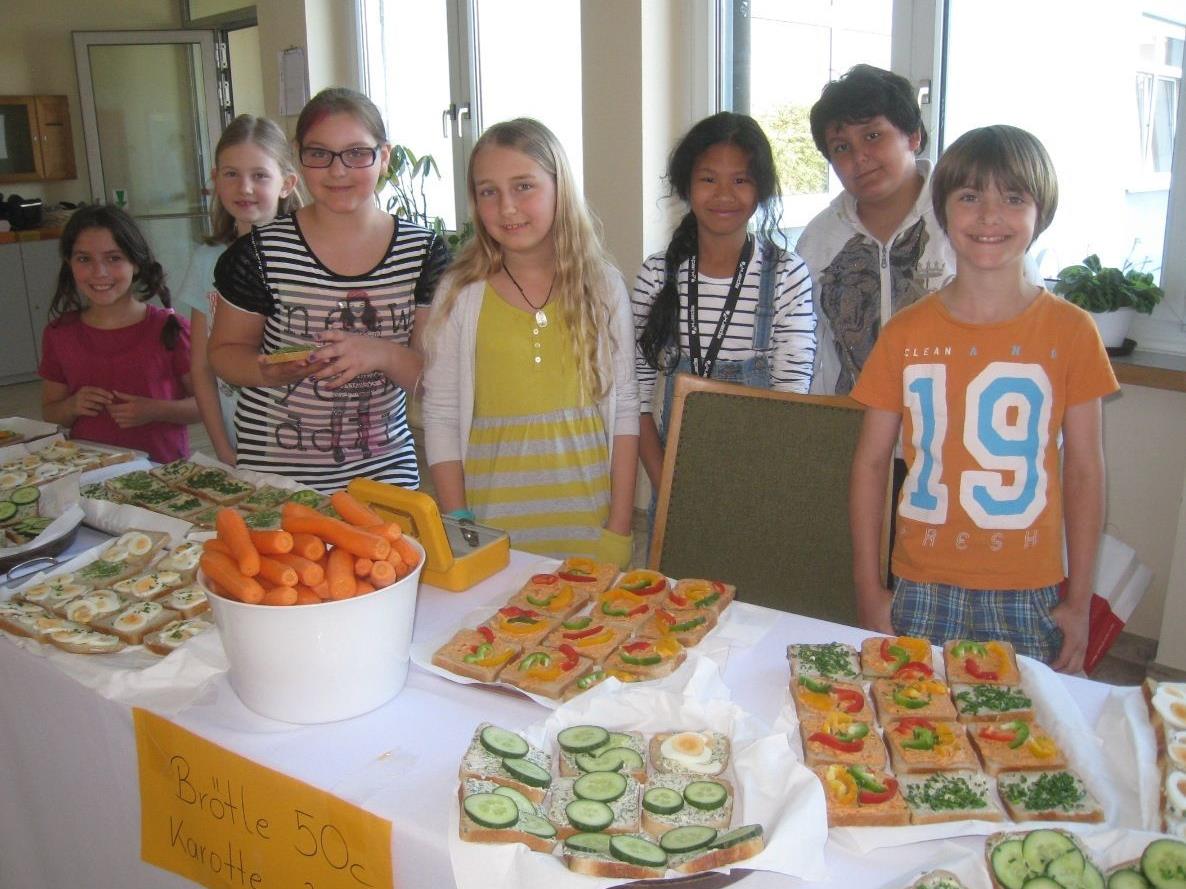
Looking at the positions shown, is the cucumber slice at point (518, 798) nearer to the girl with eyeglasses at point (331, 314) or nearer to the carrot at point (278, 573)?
the carrot at point (278, 573)

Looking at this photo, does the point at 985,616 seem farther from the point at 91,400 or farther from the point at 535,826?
the point at 91,400

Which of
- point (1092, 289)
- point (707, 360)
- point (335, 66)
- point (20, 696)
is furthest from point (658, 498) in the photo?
point (335, 66)

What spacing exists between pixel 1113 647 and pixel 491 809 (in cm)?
258

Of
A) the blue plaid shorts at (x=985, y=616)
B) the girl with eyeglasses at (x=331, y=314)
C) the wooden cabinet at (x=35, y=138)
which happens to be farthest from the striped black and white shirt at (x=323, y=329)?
the wooden cabinet at (x=35, y=138)

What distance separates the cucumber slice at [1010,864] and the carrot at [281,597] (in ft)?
2.44

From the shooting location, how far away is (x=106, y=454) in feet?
A: 7.18

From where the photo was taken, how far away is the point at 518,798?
36.9 inches

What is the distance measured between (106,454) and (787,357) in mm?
1518

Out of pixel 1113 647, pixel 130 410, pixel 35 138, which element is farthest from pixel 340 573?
pixel 35 138

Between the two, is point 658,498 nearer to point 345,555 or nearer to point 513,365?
point 513,365

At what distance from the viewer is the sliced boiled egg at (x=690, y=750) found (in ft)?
3.31

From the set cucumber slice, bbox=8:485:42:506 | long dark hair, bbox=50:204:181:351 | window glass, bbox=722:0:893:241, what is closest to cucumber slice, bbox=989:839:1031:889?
cucumber slice, bbox=8:485:42:506

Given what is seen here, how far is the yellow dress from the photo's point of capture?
187cm

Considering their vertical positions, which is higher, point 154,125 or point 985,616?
point 154,125
